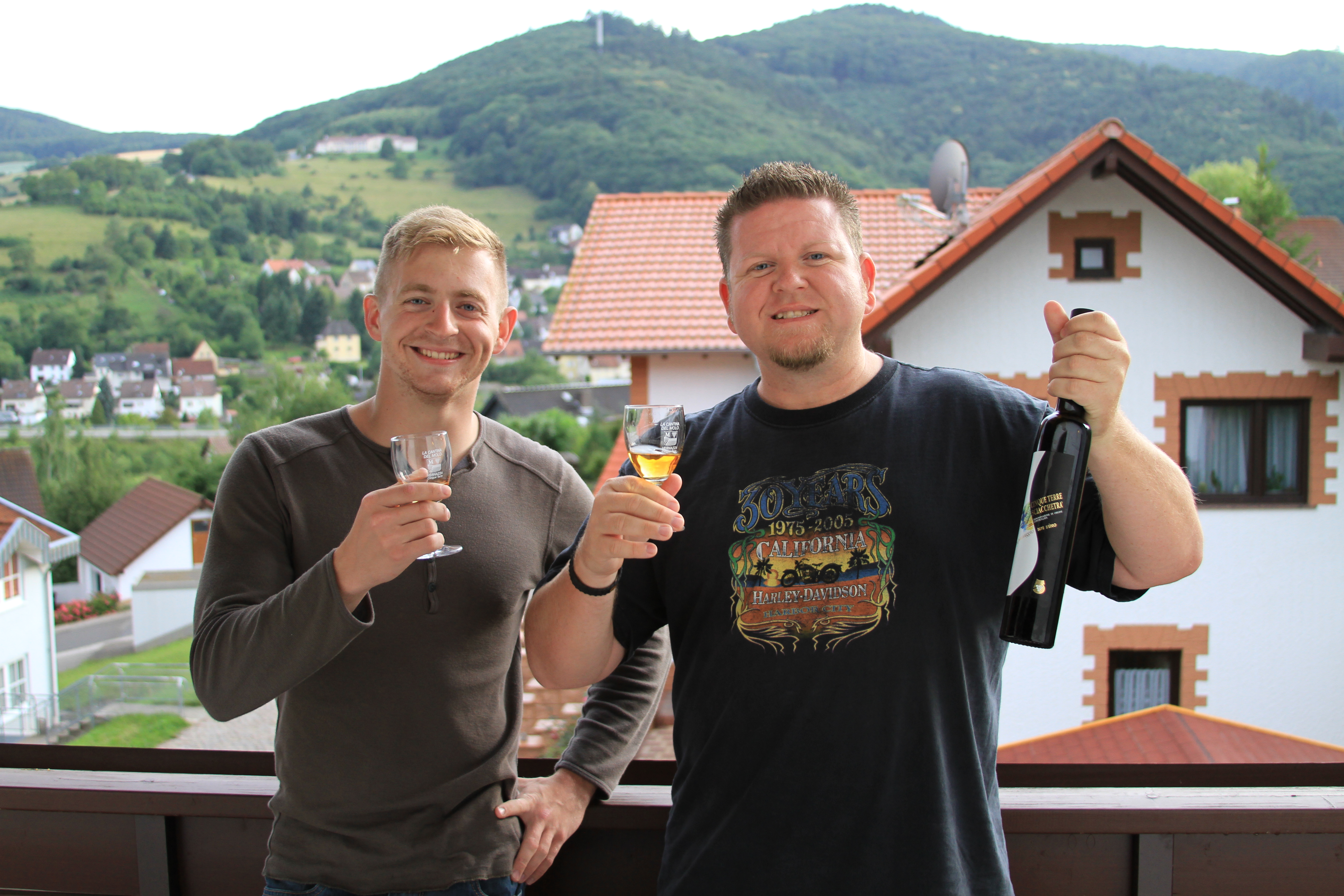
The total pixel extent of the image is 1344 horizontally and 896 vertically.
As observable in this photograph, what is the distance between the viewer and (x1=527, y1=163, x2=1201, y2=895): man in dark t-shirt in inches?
41.9

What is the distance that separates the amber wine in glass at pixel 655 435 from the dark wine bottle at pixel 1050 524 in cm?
46

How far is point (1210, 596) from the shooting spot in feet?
23.6

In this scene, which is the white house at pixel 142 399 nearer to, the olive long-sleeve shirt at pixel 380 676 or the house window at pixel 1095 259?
the olive long-sleeve shirt at pixel 380 676

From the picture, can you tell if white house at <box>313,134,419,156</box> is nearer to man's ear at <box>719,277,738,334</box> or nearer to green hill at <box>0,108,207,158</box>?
green hill at <box>0,108,207,158</box>

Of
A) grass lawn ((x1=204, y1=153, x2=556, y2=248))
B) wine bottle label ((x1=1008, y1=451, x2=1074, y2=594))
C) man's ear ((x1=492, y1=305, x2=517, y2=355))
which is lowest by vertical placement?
wine bottle label ((x1=1008, y1=451, x2=1074, y2=594))

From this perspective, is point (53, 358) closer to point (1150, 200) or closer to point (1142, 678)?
point (1150, 200)

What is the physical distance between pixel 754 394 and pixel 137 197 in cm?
1154

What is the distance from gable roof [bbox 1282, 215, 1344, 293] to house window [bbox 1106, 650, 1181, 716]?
44.1 ft

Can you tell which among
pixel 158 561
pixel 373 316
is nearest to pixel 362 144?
pixel 158 561

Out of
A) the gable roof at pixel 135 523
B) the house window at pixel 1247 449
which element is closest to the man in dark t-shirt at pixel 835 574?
the gable roof at pixel 135 523

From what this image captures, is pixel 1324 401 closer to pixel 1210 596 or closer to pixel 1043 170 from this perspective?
pixel 1210 596

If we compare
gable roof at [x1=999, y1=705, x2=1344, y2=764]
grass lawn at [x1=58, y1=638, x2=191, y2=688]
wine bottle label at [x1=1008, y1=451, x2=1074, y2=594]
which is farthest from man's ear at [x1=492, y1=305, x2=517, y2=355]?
grass lawn at [x1=58, y1=638, x2=191, y2=688]

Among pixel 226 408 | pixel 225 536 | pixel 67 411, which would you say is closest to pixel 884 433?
pixel 225 536

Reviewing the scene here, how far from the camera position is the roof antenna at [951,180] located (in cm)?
886
